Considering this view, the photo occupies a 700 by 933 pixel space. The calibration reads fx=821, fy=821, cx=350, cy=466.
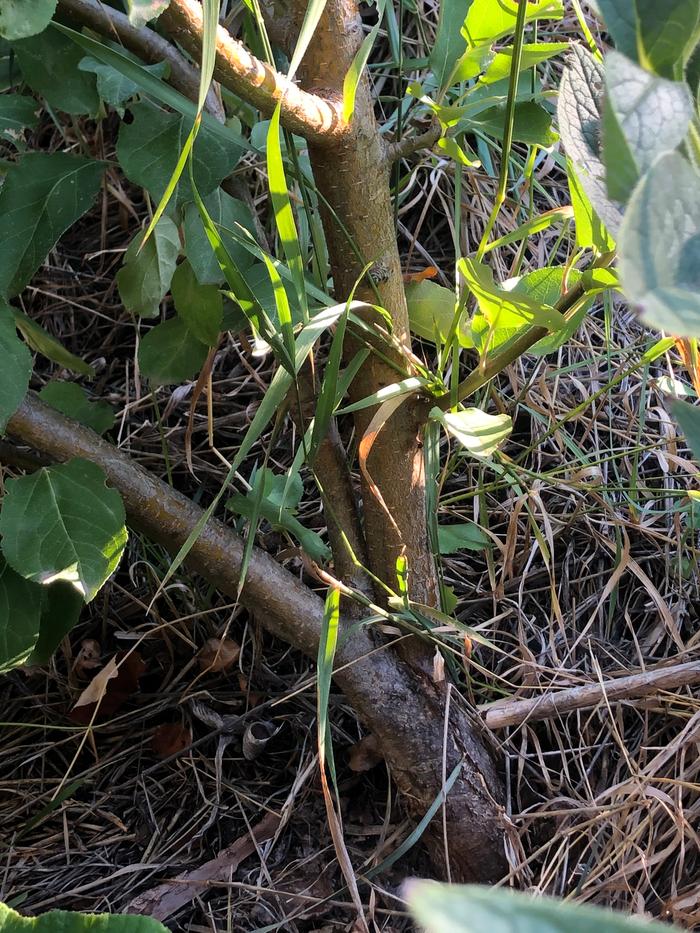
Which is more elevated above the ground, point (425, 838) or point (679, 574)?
point (679, 574)

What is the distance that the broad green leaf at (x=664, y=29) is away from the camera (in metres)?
0.26

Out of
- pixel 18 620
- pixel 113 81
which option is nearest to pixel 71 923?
pixel 18 620

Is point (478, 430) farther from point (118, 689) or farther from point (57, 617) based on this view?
point (118, 689)

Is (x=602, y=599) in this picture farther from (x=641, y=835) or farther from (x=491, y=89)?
(x=491, y=89)

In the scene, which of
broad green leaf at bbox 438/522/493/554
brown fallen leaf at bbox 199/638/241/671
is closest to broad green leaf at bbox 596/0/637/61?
broad green leaf at bbox 438/522/493/554

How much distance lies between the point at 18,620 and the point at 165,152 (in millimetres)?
469

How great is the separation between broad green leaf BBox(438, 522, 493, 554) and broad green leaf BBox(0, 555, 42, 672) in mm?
449

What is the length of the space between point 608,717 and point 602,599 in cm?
16

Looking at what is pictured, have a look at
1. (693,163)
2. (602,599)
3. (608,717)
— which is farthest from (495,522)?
(693,163)

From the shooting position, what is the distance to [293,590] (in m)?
0.88

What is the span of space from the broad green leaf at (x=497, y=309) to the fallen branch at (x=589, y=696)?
44 cm

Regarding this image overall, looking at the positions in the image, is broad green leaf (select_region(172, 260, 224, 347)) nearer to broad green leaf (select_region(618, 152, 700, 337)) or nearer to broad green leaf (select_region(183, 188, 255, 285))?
broad green leaf (select_region(183, 188, 255, 285))

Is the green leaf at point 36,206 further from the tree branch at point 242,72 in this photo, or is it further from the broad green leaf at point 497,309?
the broad green leaf at point 497,309

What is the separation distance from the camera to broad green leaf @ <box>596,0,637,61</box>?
0.87 feet
